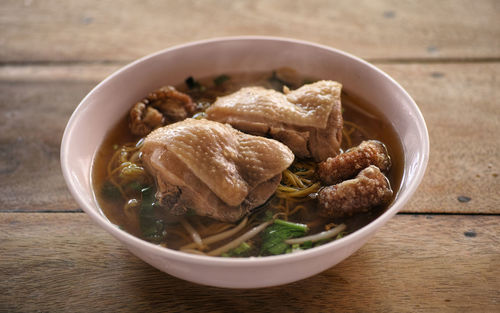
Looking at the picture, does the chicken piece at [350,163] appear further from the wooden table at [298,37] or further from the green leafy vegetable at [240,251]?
the green leafy vegetable at [240,251]

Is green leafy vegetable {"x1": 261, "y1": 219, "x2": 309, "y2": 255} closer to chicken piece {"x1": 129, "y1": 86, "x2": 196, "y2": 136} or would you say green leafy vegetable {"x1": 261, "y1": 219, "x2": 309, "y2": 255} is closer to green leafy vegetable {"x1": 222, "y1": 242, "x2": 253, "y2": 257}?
green leafy vegetable {"x1": 222, "y1": 242, "x2": 253, "y2": 257}

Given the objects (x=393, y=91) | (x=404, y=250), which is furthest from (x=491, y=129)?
(x=404, y=250)

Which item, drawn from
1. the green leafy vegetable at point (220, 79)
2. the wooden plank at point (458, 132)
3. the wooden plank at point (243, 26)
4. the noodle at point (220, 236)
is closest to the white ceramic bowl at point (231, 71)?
the green leafy vegetable at point (220, 79)

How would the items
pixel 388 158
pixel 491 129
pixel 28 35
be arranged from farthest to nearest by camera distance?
pixel 28 35 → pixel 491 129 → pixel 388 158

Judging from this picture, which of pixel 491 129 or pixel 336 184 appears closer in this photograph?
pixel 336 184

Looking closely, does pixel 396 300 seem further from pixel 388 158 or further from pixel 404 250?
pixel 388 158

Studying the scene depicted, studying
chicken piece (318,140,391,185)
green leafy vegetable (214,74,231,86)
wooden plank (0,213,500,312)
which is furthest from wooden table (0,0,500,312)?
green leafy vegetable (214,74,231,86)

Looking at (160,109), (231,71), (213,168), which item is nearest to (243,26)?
(231,71)
